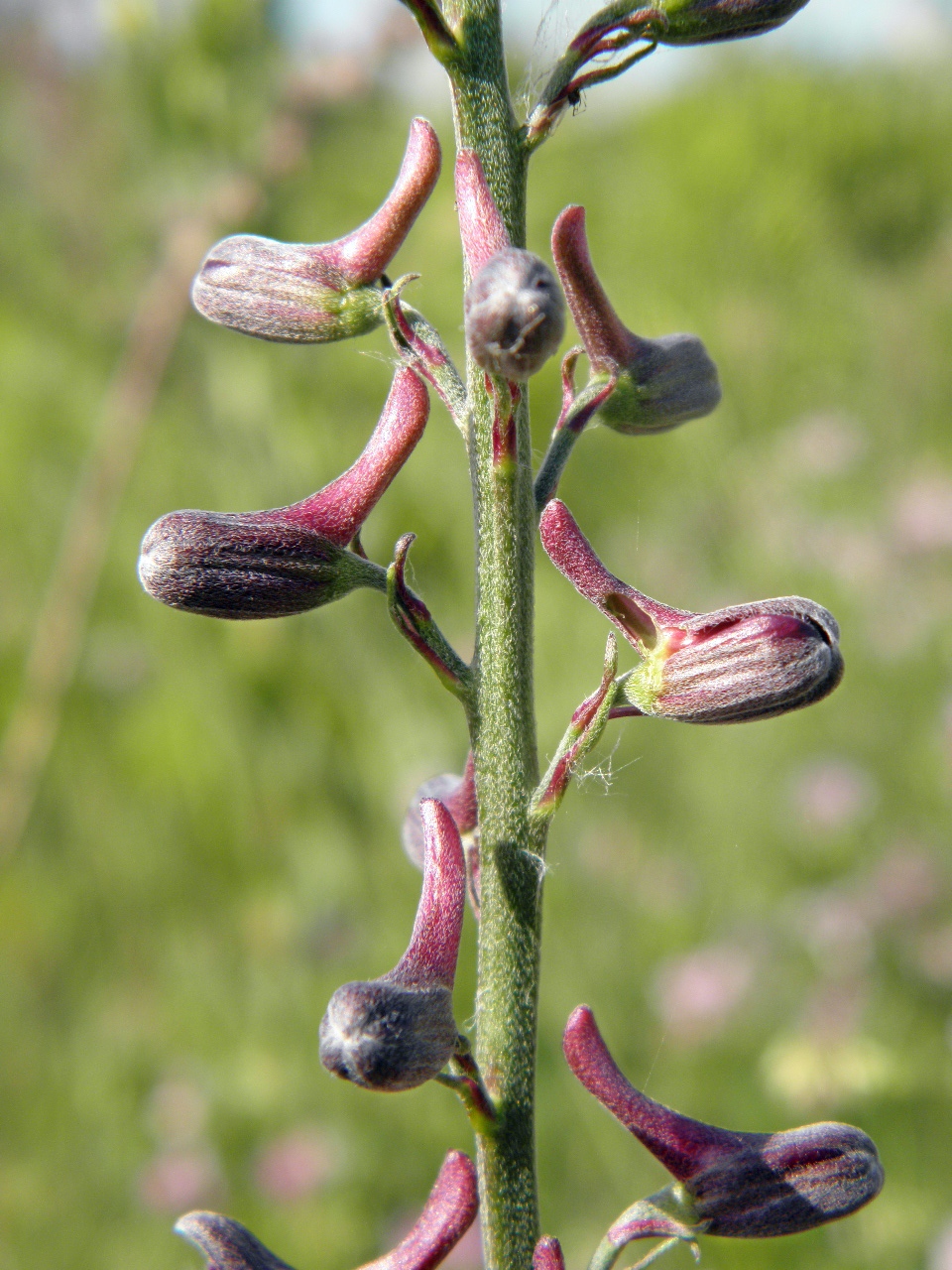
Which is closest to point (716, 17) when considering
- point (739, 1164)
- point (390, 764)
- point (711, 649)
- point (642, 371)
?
point (642, 371)

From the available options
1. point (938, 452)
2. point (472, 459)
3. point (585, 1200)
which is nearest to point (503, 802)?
point (472, 459)

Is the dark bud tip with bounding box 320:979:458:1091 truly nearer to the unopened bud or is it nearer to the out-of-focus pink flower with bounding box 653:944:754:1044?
the unopened bud

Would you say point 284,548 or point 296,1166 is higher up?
point 284,548

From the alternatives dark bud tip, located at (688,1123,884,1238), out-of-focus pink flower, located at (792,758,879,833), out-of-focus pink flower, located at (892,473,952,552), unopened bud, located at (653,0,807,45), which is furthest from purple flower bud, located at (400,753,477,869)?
out-of-focus pink flower, located at (892,473,952,552)

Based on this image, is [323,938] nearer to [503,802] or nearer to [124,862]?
[124,862]

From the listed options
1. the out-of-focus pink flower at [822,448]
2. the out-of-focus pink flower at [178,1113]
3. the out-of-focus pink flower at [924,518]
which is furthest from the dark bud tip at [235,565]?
the out-of-focus pink flower at [822,448]

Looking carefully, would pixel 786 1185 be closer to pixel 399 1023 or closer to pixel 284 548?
pixel 399 1023
